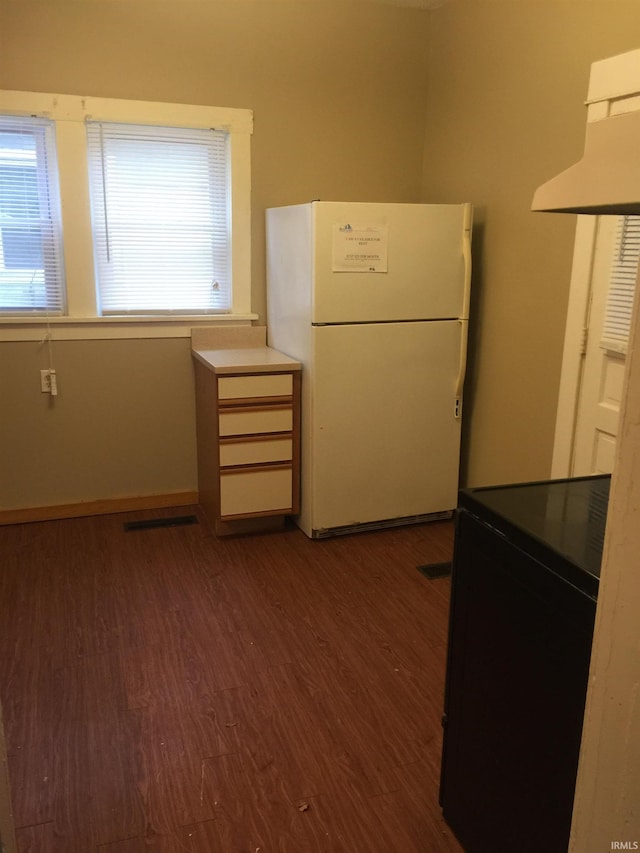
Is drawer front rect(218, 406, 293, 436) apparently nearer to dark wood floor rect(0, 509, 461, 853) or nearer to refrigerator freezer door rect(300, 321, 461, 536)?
refrigerator freezer door rect(300, 321, 461, 536)

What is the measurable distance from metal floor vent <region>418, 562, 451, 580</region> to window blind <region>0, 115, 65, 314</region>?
2.24 meters

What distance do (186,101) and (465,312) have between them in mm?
1771

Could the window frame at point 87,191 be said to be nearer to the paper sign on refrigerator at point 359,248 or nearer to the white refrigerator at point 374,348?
the white refrigerator at point 374,348

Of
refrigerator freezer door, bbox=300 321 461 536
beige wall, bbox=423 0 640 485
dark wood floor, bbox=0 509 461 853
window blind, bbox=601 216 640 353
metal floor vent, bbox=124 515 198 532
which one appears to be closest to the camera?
dark wood floor, bbox=0 509 461 853

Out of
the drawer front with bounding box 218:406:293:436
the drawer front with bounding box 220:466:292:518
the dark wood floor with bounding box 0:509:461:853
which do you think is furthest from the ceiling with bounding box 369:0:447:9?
the dark wood floor with bounding box 0:509:461:853

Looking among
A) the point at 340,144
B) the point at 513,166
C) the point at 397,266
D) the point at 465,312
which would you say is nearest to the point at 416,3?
the point at 340,144

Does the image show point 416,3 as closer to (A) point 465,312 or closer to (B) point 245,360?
(A) point 465,312

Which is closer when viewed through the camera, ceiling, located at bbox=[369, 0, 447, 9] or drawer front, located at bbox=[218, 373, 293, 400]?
drawer front, located at bbox=[218, 373, 293, 400]

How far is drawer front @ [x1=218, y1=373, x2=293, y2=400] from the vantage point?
3.19 m

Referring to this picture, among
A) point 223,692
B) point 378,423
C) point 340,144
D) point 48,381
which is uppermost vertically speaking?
point 340,144

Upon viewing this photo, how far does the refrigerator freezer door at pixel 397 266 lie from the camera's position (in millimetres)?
3086

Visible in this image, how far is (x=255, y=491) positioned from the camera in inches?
132

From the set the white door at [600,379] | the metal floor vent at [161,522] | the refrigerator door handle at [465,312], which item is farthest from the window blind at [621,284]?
the metal floor vent at [161,522]

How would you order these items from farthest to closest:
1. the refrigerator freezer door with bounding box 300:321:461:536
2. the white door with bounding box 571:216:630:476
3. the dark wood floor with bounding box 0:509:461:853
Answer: the refrigerator freezer door with bounding box 300:321:461:536
the white door with bounding box 571:216:630:476
the dark wood floor with bounding box 0:509:461:853
